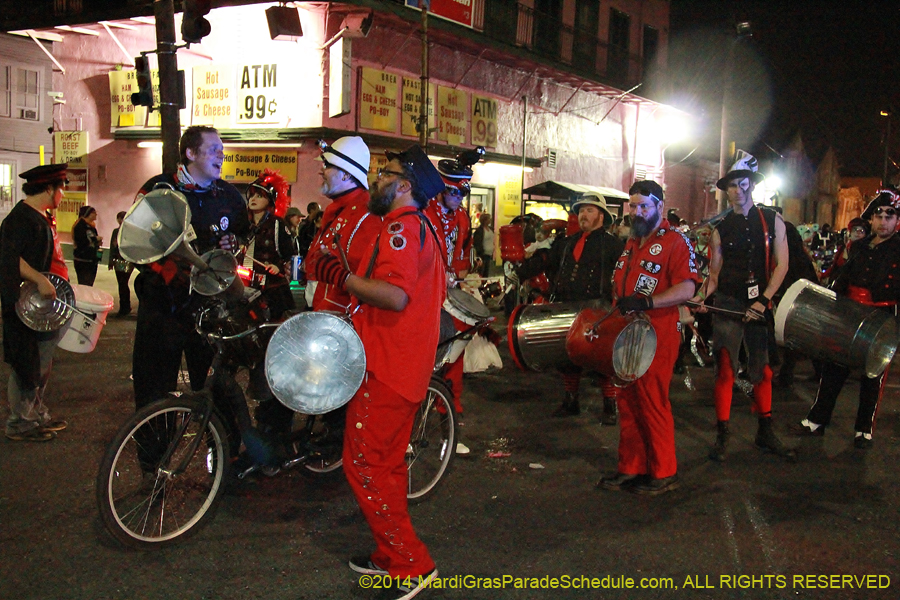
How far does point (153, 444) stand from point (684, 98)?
3109cm

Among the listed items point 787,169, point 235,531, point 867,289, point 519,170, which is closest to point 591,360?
point 235,531

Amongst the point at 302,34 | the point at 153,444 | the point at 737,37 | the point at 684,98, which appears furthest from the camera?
the point at 684,98

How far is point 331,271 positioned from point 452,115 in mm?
17343

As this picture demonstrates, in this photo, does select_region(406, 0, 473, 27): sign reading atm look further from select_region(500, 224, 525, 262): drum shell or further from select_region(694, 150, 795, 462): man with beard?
select_region(694, 150, 795, 462): man with beard

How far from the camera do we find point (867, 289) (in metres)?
6.25

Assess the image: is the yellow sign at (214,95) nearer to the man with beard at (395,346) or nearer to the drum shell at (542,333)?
the drum shell at (542,333)

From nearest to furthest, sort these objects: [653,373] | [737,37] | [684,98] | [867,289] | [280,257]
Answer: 1. [653,373]
2. [280,257]
3. [867,289]
4. [737,37]
5. [684,98]

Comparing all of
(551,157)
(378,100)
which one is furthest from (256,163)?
(551,157)

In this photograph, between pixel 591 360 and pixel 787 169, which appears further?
pixel 787 169

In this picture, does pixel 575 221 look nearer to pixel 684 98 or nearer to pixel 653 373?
pixel 653 373

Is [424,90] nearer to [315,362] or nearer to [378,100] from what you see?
[378,100]

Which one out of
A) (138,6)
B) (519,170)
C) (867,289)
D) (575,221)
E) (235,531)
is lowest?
(235,531)

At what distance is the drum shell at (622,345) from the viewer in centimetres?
459

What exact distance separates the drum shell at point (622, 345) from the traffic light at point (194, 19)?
6.53 metres
